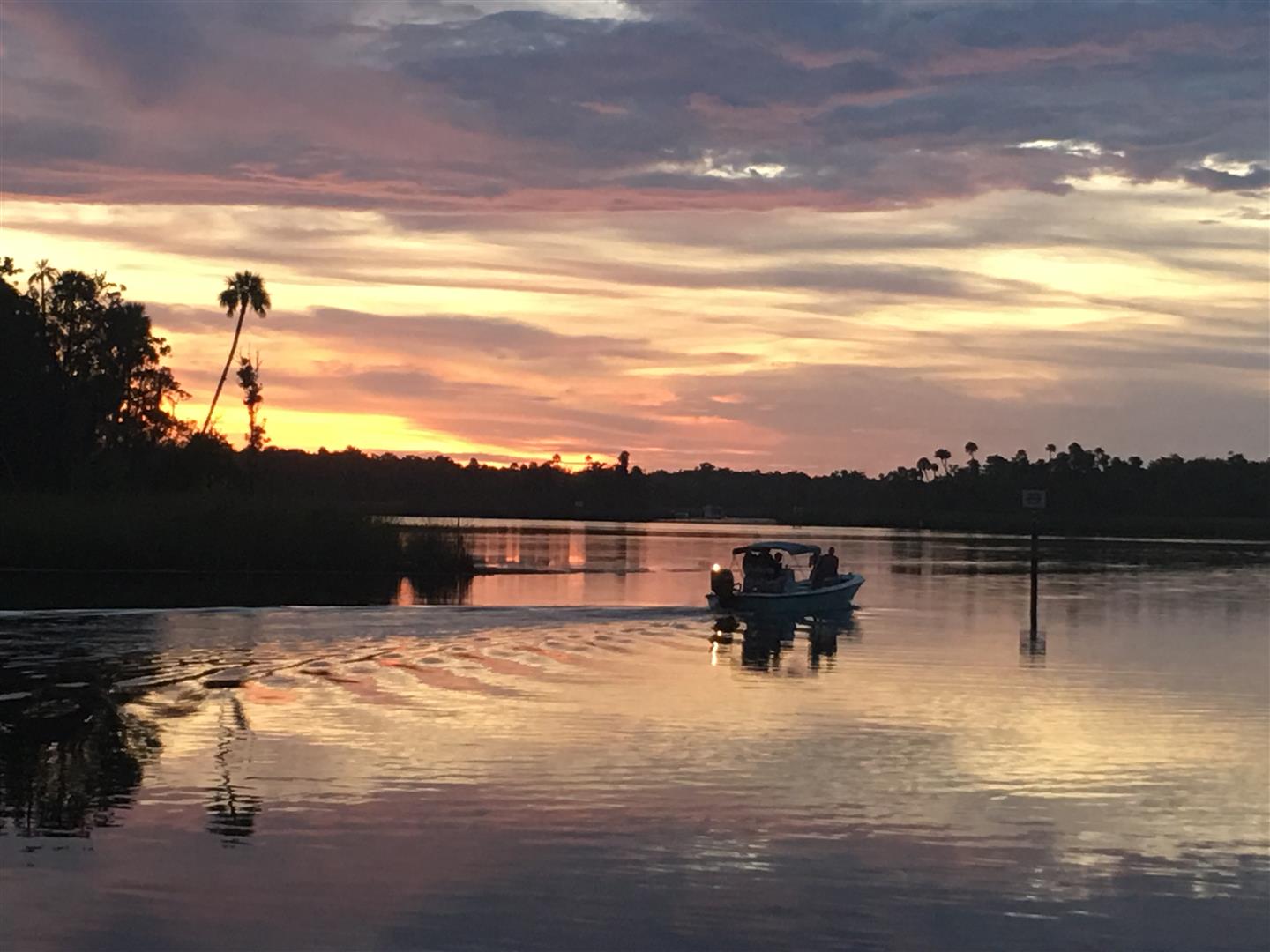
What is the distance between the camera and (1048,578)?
65438 mm

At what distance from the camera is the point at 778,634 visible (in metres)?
37.0

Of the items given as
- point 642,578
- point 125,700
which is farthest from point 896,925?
point 642,578

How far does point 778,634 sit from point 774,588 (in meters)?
4.74

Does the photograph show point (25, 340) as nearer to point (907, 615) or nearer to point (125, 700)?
point (907, 615)

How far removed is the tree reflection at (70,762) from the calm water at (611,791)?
7 centimetres

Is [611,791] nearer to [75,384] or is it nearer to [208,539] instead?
[208,539]

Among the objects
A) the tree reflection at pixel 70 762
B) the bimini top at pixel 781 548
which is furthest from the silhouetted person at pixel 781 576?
the tree reflection at pixel 70 762

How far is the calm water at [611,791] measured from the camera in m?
11.2

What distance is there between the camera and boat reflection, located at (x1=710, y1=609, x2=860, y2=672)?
30672 millimetres

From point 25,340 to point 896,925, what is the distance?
6521 centimetres

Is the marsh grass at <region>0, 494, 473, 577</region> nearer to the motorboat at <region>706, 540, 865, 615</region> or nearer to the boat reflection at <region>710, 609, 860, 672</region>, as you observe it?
the motorboat at <region>706, 540, 865, 615</region>

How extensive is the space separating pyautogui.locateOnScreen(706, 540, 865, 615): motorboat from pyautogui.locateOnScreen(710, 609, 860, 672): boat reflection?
31cm

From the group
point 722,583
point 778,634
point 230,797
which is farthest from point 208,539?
point 230,797

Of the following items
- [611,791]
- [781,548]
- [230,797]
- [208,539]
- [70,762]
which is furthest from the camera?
[208,539]
